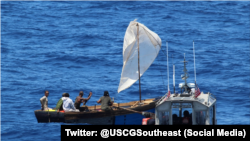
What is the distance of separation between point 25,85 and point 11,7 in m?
44.2

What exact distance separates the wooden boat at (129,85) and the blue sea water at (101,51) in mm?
6812

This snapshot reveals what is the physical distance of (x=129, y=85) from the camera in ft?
113

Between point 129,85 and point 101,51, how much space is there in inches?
1284

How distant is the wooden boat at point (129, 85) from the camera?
29.6 metres

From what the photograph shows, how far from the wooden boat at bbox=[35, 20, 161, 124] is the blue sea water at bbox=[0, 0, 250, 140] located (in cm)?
681

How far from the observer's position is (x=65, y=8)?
93.2 metres

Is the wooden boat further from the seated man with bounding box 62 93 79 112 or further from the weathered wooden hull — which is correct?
the seated man with bounding box 62 93 79 112

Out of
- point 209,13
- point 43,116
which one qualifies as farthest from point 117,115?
point 209,13

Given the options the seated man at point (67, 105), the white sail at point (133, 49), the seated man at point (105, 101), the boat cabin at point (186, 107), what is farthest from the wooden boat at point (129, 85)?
the boat cabin at point (186, 107)

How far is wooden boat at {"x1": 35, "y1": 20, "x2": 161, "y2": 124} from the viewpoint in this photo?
97.0ft

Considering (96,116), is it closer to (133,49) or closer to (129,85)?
(129,85)

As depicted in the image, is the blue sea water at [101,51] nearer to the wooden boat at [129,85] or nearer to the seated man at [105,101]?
the wooden boat at [129,85]

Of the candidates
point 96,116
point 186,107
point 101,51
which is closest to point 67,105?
point 96,116

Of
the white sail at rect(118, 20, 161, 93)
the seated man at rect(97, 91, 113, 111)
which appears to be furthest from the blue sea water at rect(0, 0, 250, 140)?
the seated man at rect(97, 91, 113, 111)
